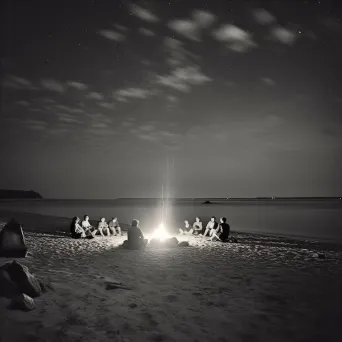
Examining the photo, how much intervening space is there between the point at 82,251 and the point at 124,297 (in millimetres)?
7070

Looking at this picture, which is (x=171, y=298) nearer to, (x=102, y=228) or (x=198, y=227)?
(x=102, y=228)

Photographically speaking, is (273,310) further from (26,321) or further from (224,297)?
(26,321)

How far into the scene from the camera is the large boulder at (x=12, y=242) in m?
10.7

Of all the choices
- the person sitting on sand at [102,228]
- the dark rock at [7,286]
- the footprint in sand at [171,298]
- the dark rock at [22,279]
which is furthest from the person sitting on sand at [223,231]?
the dark rock at [7,286]

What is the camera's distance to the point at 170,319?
245 inches

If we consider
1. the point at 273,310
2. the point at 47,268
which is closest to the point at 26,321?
the point at 47,268

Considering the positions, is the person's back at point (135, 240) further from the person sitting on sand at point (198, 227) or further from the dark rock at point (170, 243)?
the person sitting on sand at point (198, 227)

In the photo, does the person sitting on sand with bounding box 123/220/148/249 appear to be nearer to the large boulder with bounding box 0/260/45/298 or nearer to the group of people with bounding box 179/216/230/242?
the group of people with bounding box 179/216/230/242

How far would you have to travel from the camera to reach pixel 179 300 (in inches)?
290

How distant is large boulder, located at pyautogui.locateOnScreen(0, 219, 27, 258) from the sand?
564mm

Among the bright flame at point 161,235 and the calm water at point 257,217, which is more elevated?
the bright flame at point 161,235

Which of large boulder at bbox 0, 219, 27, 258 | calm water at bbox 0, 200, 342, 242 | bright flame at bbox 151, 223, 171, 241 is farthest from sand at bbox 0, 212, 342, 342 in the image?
calm water at bbox 0, 200, 342, 242

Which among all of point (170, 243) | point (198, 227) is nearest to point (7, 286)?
point (170, 243)

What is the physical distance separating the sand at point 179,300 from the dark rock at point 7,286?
21 centimetres
